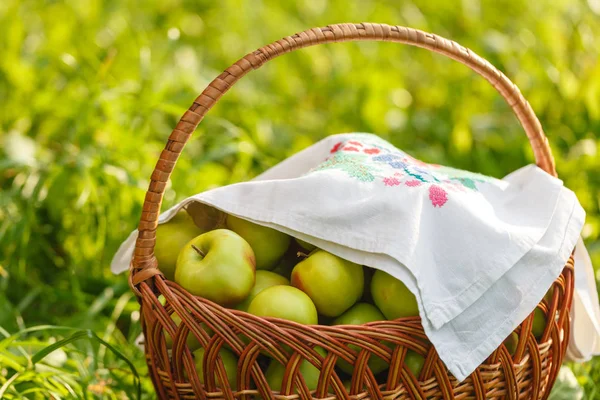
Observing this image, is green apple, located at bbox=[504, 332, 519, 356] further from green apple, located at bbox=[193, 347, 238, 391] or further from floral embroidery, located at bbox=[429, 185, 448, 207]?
green apple, located at bbox=[193, 347, 238, 391]

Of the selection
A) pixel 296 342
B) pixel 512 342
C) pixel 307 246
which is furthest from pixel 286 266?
pixel 512 342

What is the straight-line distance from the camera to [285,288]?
1196 mm

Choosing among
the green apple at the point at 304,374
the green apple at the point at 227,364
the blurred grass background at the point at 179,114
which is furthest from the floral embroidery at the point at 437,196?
the blurred grass background at the point at 179,114

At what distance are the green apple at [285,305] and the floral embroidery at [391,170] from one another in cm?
26

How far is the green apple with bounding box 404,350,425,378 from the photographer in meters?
1.17

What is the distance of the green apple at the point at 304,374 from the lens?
1.15 meters

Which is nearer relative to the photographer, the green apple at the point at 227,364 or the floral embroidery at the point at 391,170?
the green apple at the point at 227,364

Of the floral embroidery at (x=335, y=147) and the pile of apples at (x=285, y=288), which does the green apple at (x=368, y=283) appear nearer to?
the pile of apples at (x=285, y=288)

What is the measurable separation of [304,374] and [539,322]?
476 mm

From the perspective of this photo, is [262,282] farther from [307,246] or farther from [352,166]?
[352,166]

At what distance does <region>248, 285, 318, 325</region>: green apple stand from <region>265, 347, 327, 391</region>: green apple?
0.06 meters

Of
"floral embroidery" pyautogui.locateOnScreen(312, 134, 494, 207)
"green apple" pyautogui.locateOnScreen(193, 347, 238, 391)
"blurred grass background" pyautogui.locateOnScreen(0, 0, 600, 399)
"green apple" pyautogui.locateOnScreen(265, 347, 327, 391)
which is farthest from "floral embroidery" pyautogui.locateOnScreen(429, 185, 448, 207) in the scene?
"blurred grass background" pyautogui.locateOnScreen(0, 0, 600, 399)

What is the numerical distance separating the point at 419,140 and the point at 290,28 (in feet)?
3.52

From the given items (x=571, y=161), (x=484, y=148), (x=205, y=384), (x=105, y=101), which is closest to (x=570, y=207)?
(x=205, y=384)
